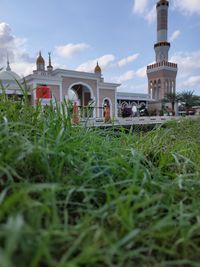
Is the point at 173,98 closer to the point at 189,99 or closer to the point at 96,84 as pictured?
the point at 189,99

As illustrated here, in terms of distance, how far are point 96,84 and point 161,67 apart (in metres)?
24.1

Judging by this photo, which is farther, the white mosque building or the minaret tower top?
the minaret tower top

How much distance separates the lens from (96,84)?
26.1 metres

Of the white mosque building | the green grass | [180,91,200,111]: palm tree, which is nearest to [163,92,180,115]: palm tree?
[180,91,200,111]: palm tree

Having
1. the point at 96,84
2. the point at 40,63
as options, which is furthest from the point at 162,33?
the point at 40,63

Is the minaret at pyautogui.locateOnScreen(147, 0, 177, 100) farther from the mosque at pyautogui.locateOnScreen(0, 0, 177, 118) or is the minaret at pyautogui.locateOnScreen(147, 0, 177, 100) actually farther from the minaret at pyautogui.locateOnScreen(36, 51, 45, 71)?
the minaret at pyautogui.locateOnScreen(36, 51, 45, 71)

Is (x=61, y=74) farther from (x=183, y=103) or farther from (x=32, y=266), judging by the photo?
(x=32, y=266)

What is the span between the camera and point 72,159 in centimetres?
120

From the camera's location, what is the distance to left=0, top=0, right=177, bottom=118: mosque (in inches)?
120

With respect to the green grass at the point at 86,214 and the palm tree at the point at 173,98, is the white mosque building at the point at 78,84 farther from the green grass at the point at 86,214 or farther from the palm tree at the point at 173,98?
the green grass at the point at 86,214

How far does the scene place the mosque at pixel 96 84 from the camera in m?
3.04

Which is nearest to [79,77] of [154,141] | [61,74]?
[61,74]

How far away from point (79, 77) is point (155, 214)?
2457 centimetres

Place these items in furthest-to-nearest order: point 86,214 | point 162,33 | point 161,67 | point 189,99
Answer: point 162,33 → point 161,67 → point 189,99 → point 86,214
